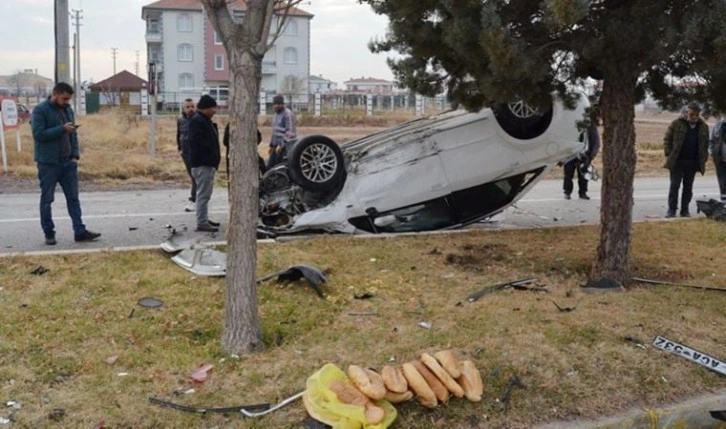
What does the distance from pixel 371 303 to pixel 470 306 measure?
803 millimetres

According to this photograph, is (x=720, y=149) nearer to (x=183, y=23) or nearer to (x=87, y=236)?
(x=87, y=236)

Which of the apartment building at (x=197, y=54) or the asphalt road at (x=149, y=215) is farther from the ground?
the apartment building at (x=197, y=54)

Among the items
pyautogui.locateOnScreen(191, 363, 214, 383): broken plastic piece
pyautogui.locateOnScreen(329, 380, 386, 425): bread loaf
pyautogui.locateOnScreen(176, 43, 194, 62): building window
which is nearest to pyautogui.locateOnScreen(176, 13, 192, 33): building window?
pyautogui.locateOnScreen(176, 43, 194, 62): building window

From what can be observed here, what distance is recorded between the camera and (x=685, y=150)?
10781mm

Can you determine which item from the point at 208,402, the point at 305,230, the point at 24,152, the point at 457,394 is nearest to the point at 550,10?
the point at 457,394

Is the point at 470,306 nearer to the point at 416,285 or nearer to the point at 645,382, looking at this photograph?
the point at 416,285

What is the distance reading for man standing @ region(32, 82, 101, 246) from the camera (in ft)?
25.1

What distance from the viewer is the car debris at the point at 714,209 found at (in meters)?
10.1

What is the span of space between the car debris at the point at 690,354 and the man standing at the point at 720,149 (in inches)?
263

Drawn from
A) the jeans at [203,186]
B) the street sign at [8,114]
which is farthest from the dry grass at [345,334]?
A: the street sign at [8,114]

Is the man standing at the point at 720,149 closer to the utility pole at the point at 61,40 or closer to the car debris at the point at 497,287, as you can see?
the car debris at the point at 497,287

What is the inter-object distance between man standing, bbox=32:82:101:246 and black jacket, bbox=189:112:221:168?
1355 mm

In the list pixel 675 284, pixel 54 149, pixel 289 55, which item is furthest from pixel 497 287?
pixel 289 55

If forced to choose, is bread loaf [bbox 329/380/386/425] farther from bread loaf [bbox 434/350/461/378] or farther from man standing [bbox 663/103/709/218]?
man standing [bbox 663/103/709/218]
